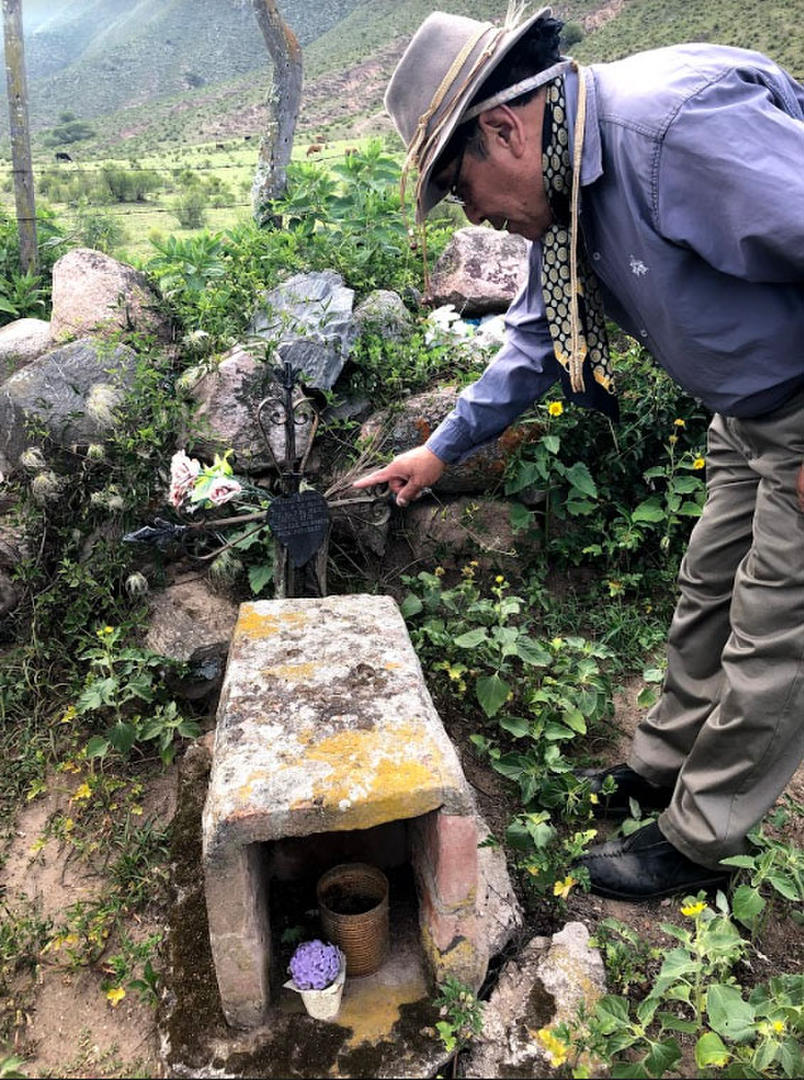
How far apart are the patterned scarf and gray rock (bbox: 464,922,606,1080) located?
1.50 metres

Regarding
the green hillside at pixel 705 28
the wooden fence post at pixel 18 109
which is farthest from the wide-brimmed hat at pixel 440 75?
the green hillside at pixel 705 28

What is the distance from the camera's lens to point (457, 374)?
370 centimetres

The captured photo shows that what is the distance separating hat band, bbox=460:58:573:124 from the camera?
174 centimetres

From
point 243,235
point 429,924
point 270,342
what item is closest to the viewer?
point 429,924

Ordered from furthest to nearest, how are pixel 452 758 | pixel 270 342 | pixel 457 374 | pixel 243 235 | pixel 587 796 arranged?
1. pixel 243 235
2. pixel 457 374
3. pixel 270 342
4. pixel 587 796
5. pixel 452 758

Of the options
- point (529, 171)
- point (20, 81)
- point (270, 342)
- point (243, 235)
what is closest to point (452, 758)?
point (529, 171)

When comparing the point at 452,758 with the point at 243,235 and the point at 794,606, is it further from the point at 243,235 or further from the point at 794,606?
the point at 243,235

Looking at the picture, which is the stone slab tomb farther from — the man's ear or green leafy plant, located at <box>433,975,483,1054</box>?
the man's ear

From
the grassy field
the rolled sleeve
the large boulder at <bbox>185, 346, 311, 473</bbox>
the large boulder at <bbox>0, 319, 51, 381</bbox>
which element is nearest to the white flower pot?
the rolled sleeve

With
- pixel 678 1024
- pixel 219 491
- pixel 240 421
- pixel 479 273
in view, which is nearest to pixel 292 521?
pixel 219 491

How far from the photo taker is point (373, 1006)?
1.86 m

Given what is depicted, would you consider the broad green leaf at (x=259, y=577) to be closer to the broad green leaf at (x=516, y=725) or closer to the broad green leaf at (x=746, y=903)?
the broad green leaf at (x=516, y=725)

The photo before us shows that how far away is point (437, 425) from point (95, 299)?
6.47 ft

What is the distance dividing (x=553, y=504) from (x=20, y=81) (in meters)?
4.40
